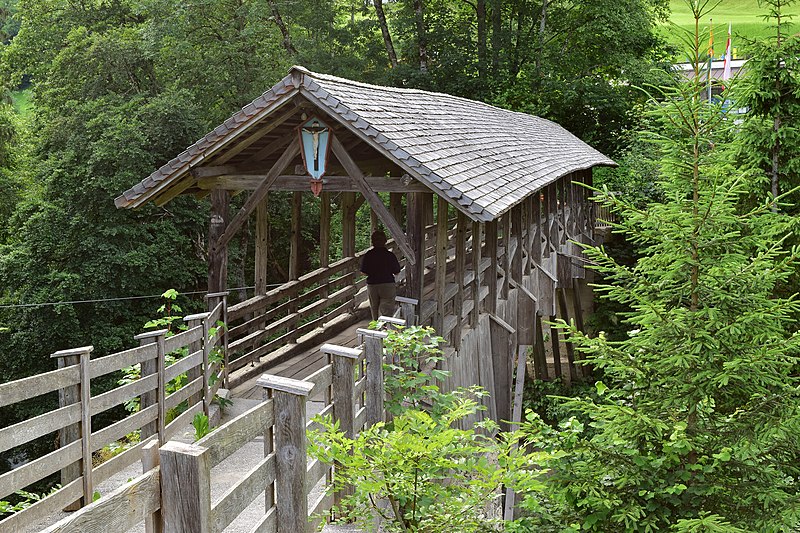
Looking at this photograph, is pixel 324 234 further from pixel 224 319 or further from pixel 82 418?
pixel 82 418

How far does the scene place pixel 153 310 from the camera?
841 inches

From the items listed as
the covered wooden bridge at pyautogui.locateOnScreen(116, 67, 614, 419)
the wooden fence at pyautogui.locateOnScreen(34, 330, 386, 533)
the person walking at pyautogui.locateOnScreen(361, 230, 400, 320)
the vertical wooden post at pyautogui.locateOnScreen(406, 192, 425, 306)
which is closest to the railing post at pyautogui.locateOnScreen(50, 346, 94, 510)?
the wooden fence at pyautogui.locateOnScreen(34, 330, 386, 533)

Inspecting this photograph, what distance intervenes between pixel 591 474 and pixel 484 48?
26051 mm

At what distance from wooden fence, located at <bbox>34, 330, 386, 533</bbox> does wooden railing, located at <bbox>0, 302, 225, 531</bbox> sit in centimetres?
63

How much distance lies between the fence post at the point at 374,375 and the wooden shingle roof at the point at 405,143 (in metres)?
2.59

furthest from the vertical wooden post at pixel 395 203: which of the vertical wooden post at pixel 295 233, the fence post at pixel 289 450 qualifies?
the fence post at pixel 289 450

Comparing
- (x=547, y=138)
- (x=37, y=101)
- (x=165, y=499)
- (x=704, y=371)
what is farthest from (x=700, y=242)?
(x=37, y=101)

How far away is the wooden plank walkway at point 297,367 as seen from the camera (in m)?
9.51

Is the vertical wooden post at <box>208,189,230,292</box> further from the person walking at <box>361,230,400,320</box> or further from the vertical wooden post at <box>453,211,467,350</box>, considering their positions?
the vertical wooden post at <box>453,211,467,350</box>

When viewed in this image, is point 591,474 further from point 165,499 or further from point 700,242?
point 165,499

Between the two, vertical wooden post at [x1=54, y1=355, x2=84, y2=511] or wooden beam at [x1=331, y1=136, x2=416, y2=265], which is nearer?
vertical wooden post at [x1=54, y1=355, x2=84, y2=511]

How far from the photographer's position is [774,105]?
356 inches

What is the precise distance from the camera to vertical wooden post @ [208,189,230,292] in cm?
984

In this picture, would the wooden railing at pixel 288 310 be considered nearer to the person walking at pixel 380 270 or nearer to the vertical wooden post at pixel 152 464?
the person walking at pixel 380 270
